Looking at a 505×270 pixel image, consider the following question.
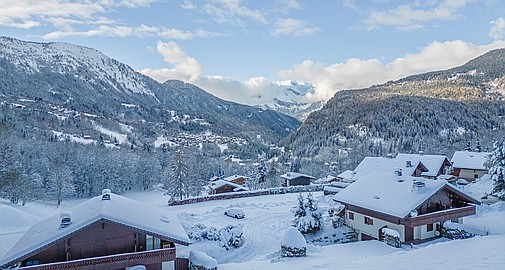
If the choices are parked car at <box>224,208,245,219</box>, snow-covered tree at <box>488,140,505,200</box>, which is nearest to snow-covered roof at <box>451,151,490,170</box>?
snow-covered tree at <box>488,140,505,200</box>

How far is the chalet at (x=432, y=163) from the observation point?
46656 mm

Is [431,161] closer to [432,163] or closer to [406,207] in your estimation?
[432,163]

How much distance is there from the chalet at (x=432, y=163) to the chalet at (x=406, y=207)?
23112mm

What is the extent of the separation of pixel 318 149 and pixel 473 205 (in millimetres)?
104468

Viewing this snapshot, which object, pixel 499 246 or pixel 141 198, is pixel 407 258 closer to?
pixel 499 246

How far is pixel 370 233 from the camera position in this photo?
24.2 metres

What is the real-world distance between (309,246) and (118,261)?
10142 mm

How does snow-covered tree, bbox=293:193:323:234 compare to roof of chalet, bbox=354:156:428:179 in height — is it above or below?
below

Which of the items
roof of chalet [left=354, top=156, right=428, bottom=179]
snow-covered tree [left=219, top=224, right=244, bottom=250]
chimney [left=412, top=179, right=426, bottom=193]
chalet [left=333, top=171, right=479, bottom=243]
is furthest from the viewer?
roof of chalet [left=354, top=156, right=428, bottom=179]

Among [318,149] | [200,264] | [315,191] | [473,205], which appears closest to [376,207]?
[473,205]

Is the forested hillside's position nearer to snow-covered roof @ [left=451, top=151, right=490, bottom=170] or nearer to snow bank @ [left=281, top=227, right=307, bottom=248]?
snow-covered roof @ [left=451, top=151, right=490, bottom=170]

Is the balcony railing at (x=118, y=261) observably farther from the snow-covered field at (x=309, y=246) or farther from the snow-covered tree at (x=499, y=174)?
the snow-covered tree at (x=499, y=174)

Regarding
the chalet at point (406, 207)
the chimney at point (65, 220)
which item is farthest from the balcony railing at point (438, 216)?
the chimney at point (65, 220)

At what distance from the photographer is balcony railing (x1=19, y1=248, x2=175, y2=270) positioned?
14.0 metres
